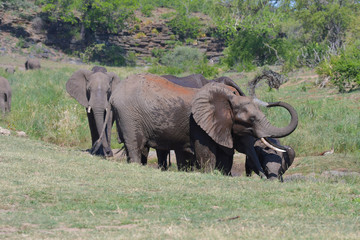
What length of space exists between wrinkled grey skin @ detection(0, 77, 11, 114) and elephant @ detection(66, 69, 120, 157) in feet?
12.2

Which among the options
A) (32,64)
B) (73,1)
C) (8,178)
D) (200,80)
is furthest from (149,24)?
(8,178)

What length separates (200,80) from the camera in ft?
41.3

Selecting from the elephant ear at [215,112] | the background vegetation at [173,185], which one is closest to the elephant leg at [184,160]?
the elephant ear at [215,112]

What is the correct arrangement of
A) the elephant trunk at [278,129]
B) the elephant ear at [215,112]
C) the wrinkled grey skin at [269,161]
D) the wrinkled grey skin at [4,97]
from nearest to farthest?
the elephant trunk at [278,129] → the elephant ear at [215,112] → the wrinkled grey skin at [269,161] → the wrinkled grey skin at [4,97]

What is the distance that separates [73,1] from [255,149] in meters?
49.4

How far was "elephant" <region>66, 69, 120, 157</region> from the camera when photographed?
1484 cm

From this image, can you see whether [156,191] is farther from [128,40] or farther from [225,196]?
[128,40]

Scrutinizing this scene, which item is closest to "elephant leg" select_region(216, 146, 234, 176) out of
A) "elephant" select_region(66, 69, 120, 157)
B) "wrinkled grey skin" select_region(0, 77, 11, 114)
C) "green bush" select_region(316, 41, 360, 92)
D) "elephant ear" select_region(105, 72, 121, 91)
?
"elephant" select_region(66, 69, 120, 157)

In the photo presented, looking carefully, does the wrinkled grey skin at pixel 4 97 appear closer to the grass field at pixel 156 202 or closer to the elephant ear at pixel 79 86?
the elephant ear at pixel 79 86

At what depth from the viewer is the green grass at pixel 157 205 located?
586 cm

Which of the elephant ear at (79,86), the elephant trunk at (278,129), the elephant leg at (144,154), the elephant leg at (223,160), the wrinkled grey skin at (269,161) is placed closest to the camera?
the elephant trunk at (278,129)

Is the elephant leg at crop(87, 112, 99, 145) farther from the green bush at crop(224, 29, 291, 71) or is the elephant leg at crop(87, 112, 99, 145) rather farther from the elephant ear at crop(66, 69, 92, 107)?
the green bush at crop(224, 29, 291, 71)

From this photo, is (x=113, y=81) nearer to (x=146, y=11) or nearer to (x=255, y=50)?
(x=255, y=50)

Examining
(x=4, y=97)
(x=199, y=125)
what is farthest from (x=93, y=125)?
(x=199, y=125)
